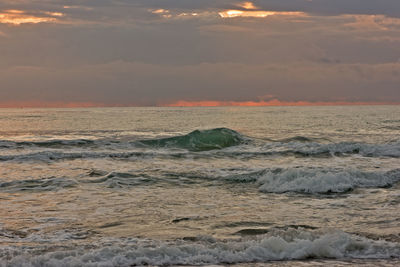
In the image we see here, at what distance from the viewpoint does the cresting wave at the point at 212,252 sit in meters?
8.48

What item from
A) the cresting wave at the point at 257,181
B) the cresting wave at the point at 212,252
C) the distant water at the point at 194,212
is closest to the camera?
the cresting wave at the point at 212,252

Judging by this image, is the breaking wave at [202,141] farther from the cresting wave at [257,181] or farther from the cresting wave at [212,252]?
the cresting wave at [212,252]

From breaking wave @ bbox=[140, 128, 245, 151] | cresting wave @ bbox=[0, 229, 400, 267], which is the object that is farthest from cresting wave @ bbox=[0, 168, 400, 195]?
breaking wave @ bbox=[140, 128, 245, 151]

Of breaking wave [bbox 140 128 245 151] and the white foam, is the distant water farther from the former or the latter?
breaking wave [bbox 140 128 245 151]

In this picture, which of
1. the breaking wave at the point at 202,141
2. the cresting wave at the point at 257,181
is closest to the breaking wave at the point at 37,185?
the cresting wave at the point at 257,181

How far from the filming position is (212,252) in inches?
352

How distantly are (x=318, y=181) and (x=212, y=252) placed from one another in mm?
9084

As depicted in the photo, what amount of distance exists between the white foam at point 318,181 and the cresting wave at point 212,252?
22.0 ft

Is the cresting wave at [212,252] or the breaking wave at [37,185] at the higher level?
the cresting wave at [212,252]

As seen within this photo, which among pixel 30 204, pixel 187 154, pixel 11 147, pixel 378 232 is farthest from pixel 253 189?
pixel 11 147

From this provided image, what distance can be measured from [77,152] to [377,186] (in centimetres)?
1930

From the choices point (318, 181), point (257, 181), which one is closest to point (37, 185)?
point (257, 181)

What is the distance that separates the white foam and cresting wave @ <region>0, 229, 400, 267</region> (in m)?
6.72

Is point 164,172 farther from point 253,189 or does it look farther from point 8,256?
point 8,256
